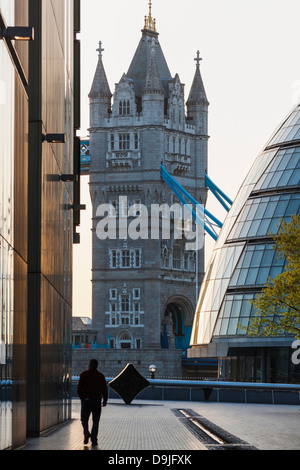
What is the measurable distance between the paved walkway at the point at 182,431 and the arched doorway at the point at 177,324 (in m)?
99.3

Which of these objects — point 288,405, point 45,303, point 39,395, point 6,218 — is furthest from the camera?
point 288,405

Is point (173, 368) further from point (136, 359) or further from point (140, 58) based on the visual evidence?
point (140, 58)

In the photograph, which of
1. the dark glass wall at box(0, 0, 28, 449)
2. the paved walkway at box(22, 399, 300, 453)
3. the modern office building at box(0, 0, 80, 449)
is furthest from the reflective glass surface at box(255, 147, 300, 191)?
the dark glass wall at box(0, 0, 28, 449)

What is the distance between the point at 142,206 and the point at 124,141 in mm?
8886

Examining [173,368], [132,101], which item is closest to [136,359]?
[173,368]

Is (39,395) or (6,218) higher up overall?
(6,218)

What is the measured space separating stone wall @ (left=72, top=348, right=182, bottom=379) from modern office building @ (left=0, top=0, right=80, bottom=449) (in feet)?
307

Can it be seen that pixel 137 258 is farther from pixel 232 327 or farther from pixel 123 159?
pixel 232 327

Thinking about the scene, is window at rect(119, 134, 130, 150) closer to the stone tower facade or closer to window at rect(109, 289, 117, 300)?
the stone tower facade

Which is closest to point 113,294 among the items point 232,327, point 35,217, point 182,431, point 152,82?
point 152,82

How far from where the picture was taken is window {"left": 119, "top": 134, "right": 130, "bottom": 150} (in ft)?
453

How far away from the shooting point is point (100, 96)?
14162 centimetres
